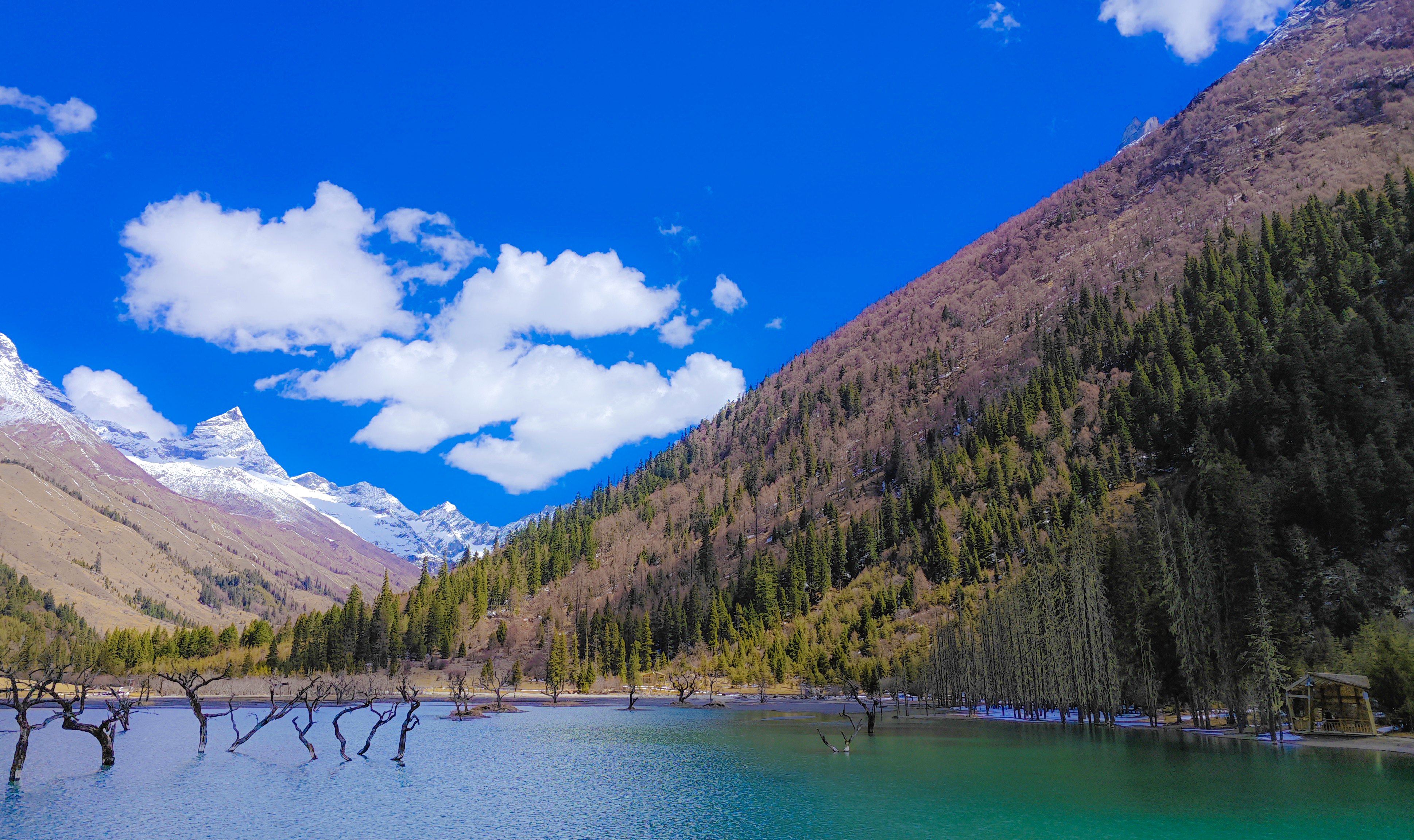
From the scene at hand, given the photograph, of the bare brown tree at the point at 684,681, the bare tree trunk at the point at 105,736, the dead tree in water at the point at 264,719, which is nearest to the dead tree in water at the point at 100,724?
the bare tree trunk at the point at 105,736

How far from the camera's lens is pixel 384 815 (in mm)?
31812

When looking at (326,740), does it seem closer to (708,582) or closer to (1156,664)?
(1156,664)

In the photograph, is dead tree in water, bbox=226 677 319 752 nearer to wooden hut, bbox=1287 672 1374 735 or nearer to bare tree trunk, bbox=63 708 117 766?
bare tree trunk, bbox=63 708 117 766

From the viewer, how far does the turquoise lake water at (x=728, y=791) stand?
28.3 meters

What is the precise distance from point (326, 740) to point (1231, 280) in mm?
166000

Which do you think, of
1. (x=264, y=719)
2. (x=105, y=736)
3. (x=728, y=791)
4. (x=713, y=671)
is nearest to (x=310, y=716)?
(x=105, y=736)

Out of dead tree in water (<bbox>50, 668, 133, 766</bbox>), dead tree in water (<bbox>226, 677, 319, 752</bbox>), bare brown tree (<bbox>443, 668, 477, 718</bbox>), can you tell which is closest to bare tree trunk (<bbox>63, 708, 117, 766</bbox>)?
dead tree in water (<bbox>50, 668, 133, 766</bbox>)

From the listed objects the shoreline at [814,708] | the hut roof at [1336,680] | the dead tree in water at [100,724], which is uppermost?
the hut roof at [1336,680]

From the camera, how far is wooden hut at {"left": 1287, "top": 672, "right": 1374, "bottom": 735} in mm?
51000

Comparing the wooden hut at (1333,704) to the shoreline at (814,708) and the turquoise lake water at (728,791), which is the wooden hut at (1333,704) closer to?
the shoreline at (814,708)

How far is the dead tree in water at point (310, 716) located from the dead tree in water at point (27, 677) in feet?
41.3

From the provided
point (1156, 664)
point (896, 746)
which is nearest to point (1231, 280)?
point (1156, 664)

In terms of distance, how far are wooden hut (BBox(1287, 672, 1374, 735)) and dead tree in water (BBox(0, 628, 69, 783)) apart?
76112 mm

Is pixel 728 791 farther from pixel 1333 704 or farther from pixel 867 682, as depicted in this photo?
pixel 867 682
